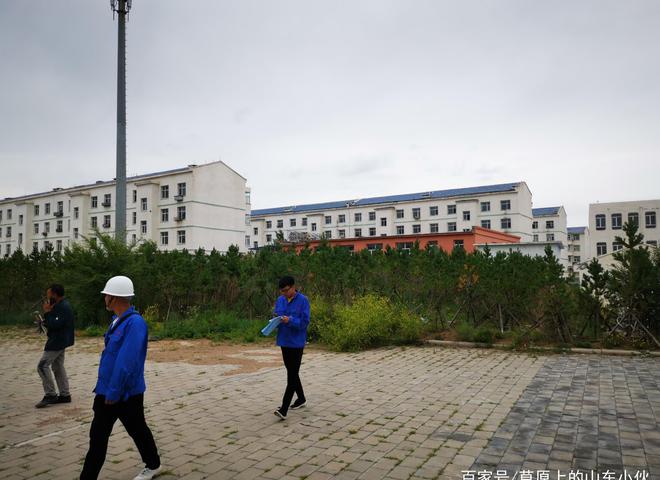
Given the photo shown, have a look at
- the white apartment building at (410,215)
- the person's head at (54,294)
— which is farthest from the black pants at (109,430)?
the white apartment building at (410,215)

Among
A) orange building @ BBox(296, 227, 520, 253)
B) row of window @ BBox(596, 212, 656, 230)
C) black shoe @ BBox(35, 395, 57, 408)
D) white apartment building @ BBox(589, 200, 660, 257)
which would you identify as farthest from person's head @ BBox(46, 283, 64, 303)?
row of window @ BBox(596, 212, 656, 230)

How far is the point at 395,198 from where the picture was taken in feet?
249

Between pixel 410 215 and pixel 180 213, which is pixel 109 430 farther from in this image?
pixel 410 215

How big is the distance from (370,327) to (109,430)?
9.14 metres

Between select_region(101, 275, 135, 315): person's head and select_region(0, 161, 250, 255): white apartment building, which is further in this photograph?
select_region(0, 161, 250, 255): white apartment building

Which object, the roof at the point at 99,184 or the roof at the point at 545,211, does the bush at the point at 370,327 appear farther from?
the roof at the point at 545,211

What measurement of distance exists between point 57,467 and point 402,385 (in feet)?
17.2

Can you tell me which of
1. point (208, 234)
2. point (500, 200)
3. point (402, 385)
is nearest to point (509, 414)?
point (402, 385)

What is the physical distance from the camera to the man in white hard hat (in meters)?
4.05

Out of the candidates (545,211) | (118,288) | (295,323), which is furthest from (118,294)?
(545,211)

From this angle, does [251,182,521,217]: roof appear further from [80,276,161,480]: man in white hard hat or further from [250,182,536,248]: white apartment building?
[80,276,161,480]: man in white hard hat

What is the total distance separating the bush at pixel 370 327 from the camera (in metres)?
12.5

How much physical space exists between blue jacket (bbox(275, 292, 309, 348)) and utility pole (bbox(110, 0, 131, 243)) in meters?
12.6

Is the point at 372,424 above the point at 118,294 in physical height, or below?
below
